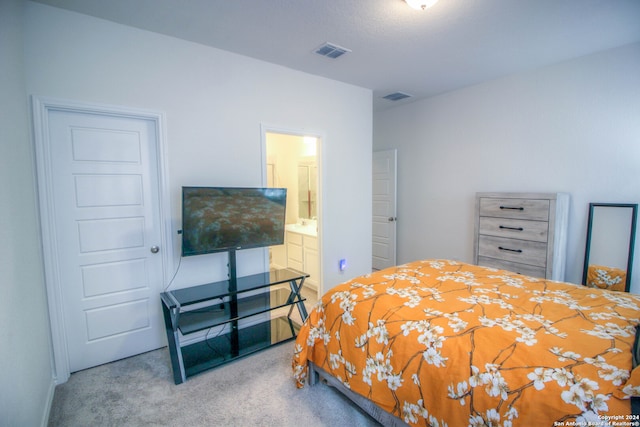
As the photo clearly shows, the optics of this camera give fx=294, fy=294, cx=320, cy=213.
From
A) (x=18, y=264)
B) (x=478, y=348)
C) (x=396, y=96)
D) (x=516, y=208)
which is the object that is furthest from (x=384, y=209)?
(x=18, y=264)

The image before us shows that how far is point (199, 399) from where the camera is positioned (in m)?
2.03

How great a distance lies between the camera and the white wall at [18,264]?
A: 1.31 meters

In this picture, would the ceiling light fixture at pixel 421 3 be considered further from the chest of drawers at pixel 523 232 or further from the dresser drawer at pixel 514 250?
the dresser drawer at pixel 514 250

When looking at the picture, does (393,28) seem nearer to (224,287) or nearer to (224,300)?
(224,287)

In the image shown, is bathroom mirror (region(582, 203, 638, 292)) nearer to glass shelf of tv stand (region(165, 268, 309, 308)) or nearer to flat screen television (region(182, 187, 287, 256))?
glass shelf of tv stand (region(165, 268, 309, 308))

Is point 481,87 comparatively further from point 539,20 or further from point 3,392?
point 3,392

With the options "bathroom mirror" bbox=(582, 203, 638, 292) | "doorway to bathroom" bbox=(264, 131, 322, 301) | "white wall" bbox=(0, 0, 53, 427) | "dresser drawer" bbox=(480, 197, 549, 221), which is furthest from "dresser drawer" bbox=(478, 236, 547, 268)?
"white wall" bbox=(0, 0, 53, 427)

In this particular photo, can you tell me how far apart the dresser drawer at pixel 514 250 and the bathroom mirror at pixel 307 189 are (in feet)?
8.01

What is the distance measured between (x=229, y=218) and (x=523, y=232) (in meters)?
3.06

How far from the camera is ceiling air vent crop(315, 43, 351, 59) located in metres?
2.71

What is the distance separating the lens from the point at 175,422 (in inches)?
71.9

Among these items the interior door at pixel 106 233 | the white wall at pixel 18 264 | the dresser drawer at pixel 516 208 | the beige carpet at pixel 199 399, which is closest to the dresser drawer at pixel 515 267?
the dresser drawer at pixel 516 208

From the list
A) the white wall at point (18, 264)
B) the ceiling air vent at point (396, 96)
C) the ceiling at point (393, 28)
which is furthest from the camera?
the ceiling air vent at point (396, 96)

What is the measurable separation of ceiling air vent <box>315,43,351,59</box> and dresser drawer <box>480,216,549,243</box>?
2.47 meters
